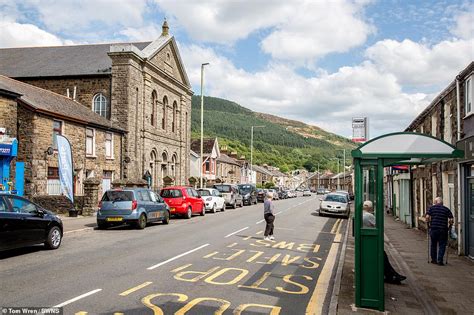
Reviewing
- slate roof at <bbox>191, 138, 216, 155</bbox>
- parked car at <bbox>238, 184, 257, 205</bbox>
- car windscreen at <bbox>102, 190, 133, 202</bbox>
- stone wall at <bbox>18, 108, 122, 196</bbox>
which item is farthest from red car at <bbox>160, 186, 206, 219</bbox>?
slate roof at <bbox>191, 138, 216, 155</bbox>

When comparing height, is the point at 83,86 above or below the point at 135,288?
above

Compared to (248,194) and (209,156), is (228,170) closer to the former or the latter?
(209,156)

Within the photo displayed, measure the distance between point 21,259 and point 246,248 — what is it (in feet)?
19.6

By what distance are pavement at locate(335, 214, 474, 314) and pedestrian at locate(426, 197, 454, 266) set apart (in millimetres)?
300

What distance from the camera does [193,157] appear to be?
190 ft

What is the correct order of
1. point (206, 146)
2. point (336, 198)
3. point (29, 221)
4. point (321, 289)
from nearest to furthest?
point (321, 289) → point (29, 221) → point (336, 198) → point (206, 146)

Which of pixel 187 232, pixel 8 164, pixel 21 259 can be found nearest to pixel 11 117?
pixel 8 164

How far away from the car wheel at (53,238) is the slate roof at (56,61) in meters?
23.1

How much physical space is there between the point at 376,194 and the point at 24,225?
8514mm

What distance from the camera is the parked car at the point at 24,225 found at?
10156mm

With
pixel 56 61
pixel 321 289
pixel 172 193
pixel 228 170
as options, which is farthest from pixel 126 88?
pixel 228 170

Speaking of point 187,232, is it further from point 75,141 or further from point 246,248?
point 75,141

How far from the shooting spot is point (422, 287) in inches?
328

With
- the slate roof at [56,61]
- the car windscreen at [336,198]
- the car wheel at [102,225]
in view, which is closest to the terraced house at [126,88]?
the slate roof at [56,61]
